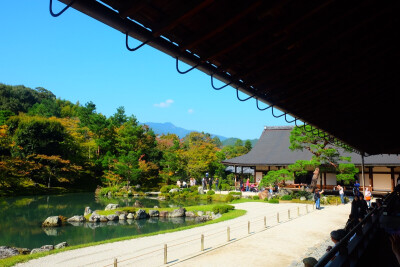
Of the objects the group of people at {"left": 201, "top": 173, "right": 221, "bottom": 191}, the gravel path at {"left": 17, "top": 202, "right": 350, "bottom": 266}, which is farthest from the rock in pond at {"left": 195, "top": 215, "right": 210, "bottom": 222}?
the group of people at {"left": 201, "top": 173, "right": 221, "bottom": 191}

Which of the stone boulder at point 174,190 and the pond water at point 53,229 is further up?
the stone boulder at point 174,190

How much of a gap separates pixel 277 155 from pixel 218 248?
20111mm

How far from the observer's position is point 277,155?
27297 mm

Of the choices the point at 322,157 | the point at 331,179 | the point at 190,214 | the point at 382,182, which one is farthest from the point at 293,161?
the point at 190,214

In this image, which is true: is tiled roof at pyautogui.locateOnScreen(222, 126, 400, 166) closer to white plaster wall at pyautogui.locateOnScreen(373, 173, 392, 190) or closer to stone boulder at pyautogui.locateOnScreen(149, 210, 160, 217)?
white plaster wall at pyautogui.locateOnScreen(373, 173, 392, 190)

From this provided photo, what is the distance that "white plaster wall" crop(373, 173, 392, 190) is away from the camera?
21.7 m

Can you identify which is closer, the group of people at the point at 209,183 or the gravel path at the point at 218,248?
the gravel path at the point at 218,248

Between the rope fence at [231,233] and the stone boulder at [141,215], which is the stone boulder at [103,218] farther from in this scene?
the rope fence at [231,233]

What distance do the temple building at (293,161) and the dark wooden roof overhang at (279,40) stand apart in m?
21.2

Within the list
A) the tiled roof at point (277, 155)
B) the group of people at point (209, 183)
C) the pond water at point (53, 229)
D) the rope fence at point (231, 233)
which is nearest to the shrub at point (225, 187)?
the group of people at point (209, 183)

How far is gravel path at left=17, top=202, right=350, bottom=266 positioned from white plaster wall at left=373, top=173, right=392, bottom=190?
38.8ft

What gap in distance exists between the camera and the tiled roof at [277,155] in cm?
2194

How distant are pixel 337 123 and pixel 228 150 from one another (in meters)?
46.0

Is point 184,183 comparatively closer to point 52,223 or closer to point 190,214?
point 190,214
